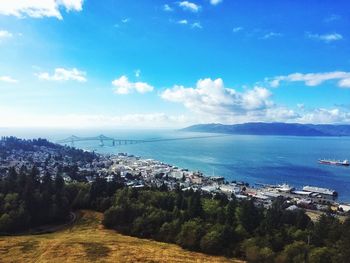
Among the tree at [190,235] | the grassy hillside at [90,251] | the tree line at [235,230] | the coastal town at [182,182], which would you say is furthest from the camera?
the coastal town at [182,182]

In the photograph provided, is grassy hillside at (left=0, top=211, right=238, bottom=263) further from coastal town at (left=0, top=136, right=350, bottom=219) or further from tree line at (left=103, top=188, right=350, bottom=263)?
coastal town at (left=0, top=136, right=350, bottom=219)

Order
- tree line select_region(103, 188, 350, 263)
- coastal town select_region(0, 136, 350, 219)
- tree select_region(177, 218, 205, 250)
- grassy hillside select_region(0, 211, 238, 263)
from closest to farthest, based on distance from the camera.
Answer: grassy hillside select_region(0, 211, 238, 263) → tree line select_region(103, 188, 350, 263) → tree select_region(177, 218, 205, 250) → coastal town select_region(0, 136, 350, 219)

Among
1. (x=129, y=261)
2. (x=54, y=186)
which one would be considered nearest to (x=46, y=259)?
(x=129, y=261)

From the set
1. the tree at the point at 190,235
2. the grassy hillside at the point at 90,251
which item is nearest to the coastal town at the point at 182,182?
the tree at the point at 190,235

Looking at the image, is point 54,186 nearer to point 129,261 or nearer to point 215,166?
point 129,261

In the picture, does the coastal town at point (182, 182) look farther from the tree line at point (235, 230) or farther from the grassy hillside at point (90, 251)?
the grassy hillside at point (90, 251)

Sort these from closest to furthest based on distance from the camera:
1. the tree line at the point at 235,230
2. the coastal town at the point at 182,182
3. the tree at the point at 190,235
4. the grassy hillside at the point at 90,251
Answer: the grassy hillside at the point at 90,251, the tree line at the point at 235,230, the tree at the point at 190,235, the coastal town at the point at 182,182

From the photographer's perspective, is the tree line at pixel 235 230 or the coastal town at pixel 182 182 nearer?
the tree line at pixel 235 230

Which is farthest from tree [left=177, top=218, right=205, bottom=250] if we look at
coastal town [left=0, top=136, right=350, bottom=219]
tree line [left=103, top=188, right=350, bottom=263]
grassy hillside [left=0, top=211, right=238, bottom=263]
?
coastal town [left=0, top=136, right=350, bottom=219]
